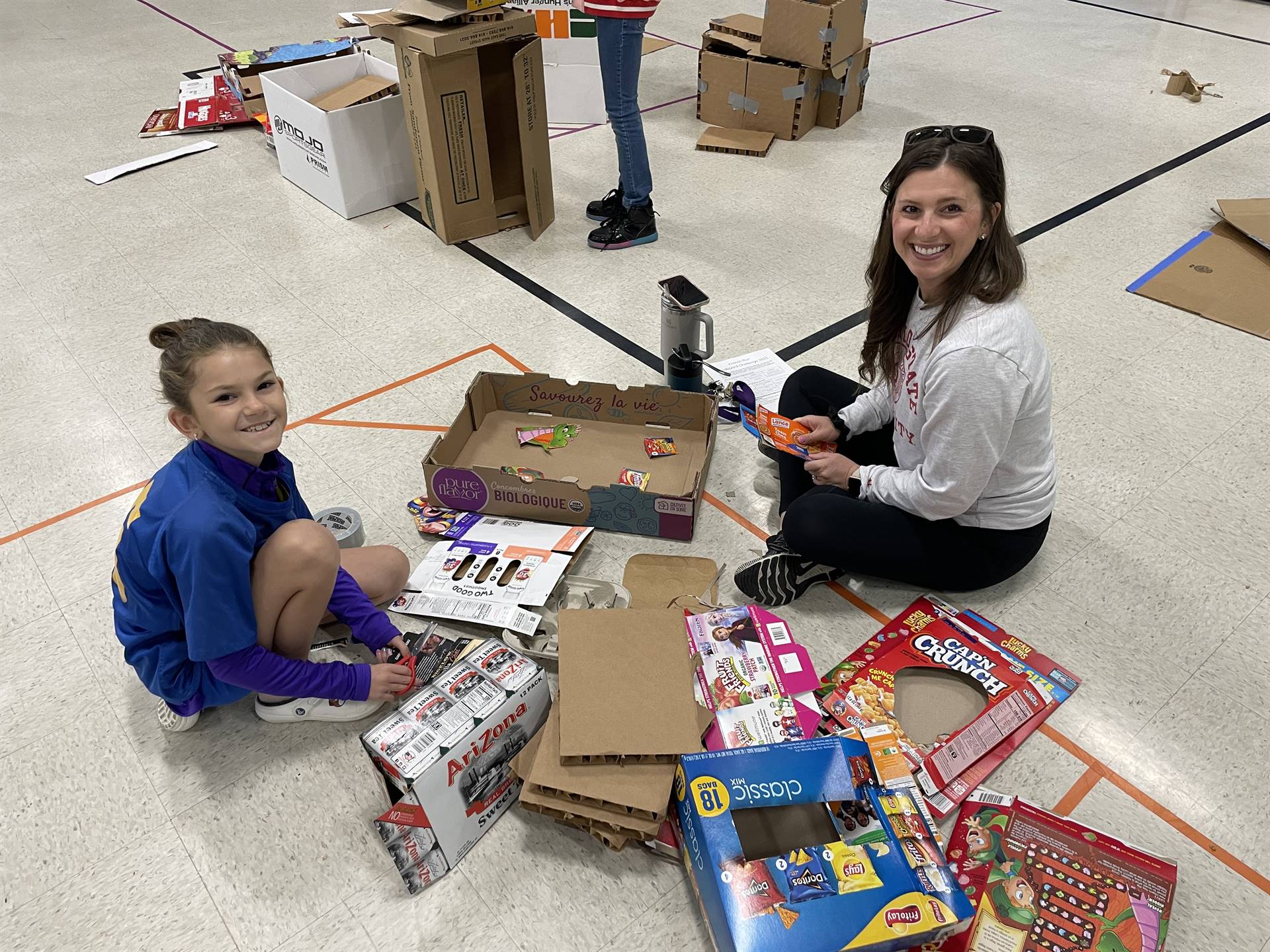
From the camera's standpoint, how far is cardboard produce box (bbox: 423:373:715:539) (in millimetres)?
1953

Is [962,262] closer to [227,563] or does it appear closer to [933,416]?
[933,416]

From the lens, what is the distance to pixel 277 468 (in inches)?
59.6

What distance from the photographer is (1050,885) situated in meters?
1.34

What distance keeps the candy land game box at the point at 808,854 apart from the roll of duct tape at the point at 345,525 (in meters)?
0.98

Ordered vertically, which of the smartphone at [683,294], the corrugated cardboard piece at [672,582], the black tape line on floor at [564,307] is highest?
the smartphone at [683,294]

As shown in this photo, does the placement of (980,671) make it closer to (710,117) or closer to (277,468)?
(277,468)

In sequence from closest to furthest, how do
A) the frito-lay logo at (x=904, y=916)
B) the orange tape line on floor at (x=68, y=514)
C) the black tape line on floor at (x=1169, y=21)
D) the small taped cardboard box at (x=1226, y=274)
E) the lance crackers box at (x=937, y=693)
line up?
the frito-lay logo at (x=904, y=916) → the lance crackers box at (x=937, y=693) → the orange tape line on floor at (x=68, y=514) → the small taped cardboard box at (x=1226, y=274) → the black tape line on floor at (x=1169, y=21)

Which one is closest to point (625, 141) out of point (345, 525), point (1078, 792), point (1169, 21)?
point (345, 525)

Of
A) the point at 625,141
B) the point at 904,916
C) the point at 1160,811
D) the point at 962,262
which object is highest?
the point at 962,262

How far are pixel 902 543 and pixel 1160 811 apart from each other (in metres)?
0.64

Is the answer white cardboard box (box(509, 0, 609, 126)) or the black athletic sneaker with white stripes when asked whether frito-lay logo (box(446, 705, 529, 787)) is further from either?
white cardboard box (box(509, 0, 609, 126))

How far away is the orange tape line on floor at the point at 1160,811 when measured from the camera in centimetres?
142

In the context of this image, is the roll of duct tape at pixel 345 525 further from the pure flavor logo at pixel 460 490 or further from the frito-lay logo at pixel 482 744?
the frito-lay logo at pixel 482 744

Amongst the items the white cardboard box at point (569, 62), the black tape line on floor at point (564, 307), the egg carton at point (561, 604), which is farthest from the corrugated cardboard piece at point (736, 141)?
the egg carton at point (561, 604)
